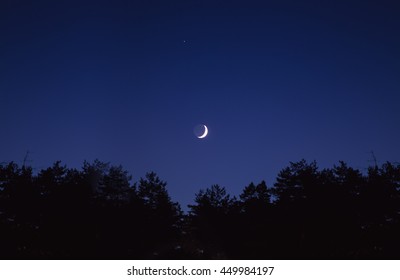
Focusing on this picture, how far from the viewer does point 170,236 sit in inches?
1372

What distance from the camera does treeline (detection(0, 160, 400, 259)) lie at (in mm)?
31781

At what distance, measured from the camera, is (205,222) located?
35406 mm

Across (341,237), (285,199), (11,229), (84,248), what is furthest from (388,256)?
(11,229)

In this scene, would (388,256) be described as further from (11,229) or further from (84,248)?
(11,229)

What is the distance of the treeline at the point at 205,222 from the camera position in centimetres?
3178
